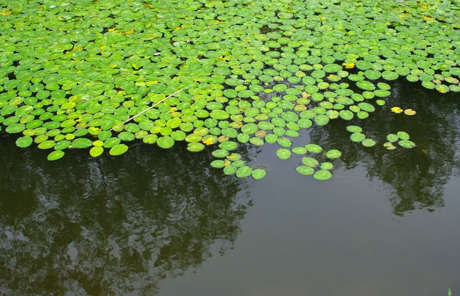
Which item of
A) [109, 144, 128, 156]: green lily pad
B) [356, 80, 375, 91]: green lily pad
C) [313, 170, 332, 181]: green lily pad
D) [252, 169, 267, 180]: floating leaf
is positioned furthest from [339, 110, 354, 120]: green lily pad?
[109, 144, 128, 156]: green lily pad

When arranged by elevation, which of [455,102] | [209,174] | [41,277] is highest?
[455,102]

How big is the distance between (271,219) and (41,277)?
121cm

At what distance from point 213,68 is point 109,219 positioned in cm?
162

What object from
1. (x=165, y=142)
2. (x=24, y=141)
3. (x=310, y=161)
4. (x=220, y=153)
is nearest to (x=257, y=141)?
(x=220, y=153)

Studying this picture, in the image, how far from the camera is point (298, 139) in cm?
296

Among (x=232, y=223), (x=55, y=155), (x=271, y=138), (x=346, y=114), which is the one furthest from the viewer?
(x=346, y=114)

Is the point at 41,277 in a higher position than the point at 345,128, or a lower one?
lower

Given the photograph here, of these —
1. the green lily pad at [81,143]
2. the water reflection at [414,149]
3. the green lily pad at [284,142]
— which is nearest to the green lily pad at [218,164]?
the green lily pad at [284,142]

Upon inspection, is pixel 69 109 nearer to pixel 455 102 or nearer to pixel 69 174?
pixel 69 174

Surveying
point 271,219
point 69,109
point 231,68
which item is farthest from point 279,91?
point 69,109

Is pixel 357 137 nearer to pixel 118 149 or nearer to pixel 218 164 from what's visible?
pixel 218 164

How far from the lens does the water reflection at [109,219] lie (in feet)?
7.32

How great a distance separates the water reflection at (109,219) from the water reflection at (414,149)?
2.68ft

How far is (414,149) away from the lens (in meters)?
2.89
